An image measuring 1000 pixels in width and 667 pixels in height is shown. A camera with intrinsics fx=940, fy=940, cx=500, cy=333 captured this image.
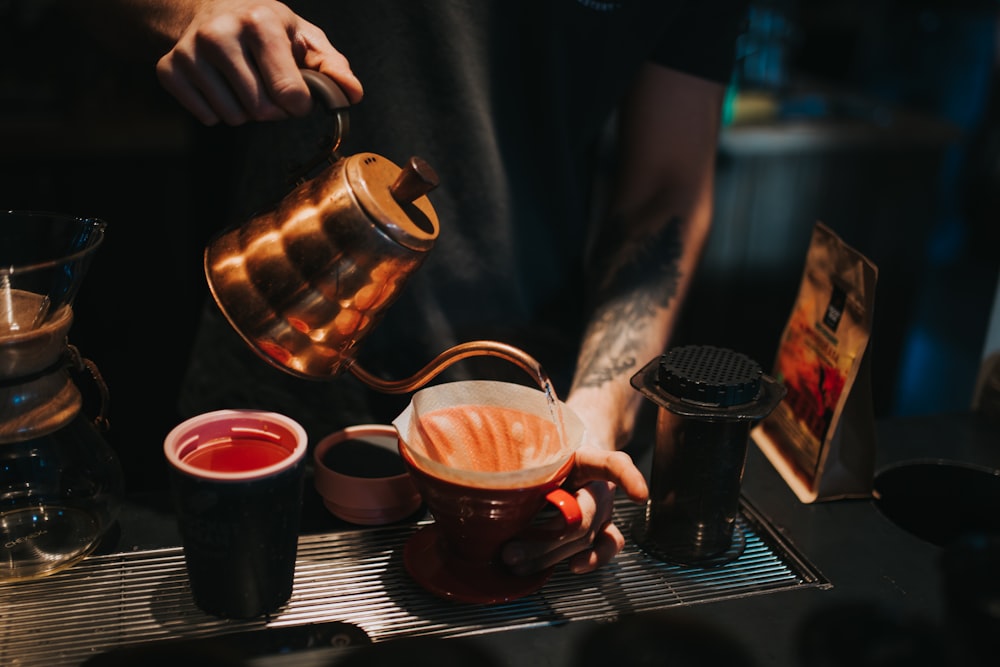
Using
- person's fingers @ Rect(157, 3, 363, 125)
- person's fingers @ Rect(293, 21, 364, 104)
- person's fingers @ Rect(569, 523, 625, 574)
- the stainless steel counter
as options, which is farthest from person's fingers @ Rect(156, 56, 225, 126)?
person's fingers @ Rect(569, 523, 625, 574)

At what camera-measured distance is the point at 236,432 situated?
2.99 ft

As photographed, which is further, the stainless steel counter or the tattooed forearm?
the tattooed forearm

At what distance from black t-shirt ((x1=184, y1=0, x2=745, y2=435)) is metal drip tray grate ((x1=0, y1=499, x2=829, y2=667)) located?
0.43 m

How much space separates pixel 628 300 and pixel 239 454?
2.22 ft

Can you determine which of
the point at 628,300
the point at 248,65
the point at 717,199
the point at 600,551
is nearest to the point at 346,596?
the point at 600,551

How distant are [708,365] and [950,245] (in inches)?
181

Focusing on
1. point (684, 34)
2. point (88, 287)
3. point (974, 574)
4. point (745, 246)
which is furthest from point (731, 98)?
point (974, 574)

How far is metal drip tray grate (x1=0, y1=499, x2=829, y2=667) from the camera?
87cm

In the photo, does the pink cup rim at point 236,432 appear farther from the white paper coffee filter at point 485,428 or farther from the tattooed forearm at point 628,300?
the tattooed forearm at point 628,300

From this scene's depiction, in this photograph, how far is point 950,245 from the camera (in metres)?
5.00

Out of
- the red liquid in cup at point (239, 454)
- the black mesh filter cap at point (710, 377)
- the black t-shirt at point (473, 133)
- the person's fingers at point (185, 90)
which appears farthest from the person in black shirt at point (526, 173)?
the red liquid in cup at point (239, 454)

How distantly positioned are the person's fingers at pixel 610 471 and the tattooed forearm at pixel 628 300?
303 millimetres

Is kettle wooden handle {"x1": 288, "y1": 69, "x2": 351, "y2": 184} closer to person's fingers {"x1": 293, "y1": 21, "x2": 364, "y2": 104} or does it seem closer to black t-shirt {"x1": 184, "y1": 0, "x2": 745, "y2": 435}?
person's fingers {"x1": 293, "y1": 21, "x2": 364, "y2": 104}

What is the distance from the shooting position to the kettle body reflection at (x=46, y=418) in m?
0.87
